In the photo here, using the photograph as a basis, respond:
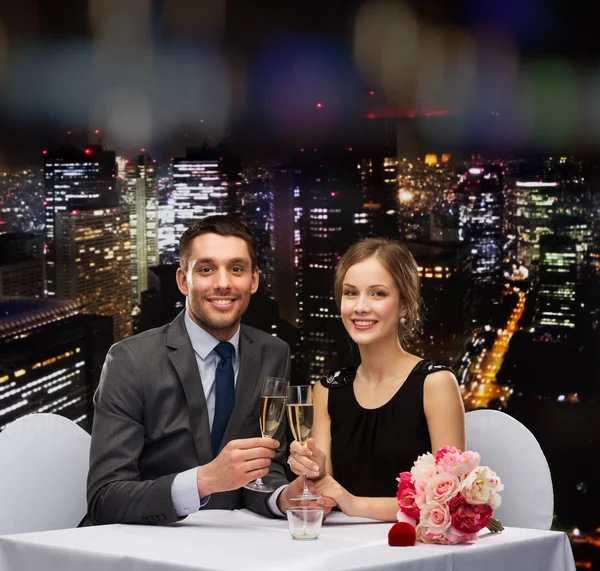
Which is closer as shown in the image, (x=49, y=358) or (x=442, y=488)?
(x=442, y=488)

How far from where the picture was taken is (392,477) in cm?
270

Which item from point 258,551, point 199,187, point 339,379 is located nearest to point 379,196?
point 199,187

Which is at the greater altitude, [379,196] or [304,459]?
[379,196]

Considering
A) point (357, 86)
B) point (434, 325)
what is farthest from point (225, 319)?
point (357, 86)

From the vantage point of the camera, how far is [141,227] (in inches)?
211

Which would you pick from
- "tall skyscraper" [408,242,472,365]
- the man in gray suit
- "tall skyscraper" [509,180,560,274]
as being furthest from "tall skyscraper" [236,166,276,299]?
the man in gray suit

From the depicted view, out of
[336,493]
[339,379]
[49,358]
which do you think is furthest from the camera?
[49,358]

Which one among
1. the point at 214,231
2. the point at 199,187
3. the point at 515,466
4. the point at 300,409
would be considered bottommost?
the point at 515,466

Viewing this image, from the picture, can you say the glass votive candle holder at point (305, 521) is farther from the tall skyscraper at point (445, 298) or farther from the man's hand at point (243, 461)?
the tall skyscraper at point (445, 298)

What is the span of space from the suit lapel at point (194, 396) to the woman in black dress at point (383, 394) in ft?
1.01

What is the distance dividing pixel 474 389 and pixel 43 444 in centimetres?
284

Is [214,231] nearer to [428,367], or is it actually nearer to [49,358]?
[428,367]

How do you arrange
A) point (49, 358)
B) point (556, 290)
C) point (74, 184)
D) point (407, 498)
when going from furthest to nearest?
A: point (74, 184) → point (49, 358) → point (556, 290) → point (407, 498)

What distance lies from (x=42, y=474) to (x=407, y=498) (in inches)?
47.6
